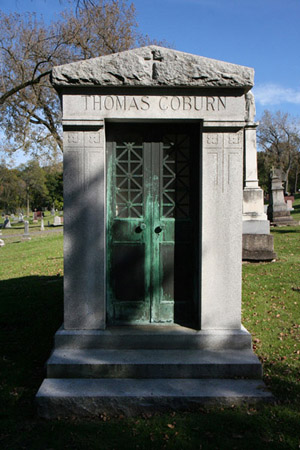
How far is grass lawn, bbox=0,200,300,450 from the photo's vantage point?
2975 millimetres

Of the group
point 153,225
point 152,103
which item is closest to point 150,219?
point 153,225

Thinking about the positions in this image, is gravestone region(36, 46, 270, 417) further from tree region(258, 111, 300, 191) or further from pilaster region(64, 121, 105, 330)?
tree region(258, 111, 300, 191)

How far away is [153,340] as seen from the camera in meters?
4.02

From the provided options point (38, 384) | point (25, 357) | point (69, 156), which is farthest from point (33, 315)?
point (69, 156)

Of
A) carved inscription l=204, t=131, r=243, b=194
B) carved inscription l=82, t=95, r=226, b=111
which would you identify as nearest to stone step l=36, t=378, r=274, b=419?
carved inscription l=204, t=131, r=243, b=194

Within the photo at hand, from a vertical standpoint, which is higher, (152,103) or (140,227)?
(152,103)

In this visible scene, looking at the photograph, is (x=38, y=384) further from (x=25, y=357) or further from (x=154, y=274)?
(x=154, y=274)

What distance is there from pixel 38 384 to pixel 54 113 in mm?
19738

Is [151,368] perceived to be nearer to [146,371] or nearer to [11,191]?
[146,371]

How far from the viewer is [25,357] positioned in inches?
181

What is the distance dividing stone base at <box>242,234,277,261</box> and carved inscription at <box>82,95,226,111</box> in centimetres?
674

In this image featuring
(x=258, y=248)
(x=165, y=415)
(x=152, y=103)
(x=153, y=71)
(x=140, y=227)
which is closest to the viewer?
(x=165, y=415)

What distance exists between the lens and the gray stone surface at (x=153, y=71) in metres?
3.88

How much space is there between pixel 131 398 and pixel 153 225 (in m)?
1.86
